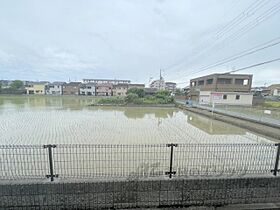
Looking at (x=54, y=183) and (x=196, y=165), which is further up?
(x=54, y=183)

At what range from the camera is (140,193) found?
2.58 metres

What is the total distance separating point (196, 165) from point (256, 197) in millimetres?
1837

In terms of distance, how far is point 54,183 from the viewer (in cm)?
245

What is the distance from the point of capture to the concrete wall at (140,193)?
2441mm

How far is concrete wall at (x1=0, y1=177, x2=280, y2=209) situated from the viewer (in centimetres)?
244

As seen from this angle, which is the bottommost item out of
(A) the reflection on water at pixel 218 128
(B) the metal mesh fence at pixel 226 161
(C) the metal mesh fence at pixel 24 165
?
(A) the reflection on water at pixel 218 128

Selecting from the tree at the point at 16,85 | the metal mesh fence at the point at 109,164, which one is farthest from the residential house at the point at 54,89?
the metal mesh fence at the point at 109,164

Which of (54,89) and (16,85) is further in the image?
(54,89)

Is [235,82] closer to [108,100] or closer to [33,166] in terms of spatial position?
[108,100]

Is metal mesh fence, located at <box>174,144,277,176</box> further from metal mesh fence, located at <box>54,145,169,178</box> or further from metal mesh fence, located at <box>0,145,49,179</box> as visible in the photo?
metal mesh fence, located at <box>0,145,49,179</box>

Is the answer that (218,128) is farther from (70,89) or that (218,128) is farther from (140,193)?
(70,89)

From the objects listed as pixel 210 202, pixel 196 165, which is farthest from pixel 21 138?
pixel 210 202

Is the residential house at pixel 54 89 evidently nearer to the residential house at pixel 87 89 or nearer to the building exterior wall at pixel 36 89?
the building exterior wall at pixel 36 89

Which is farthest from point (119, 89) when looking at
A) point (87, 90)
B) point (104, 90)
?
point (87, 90)
